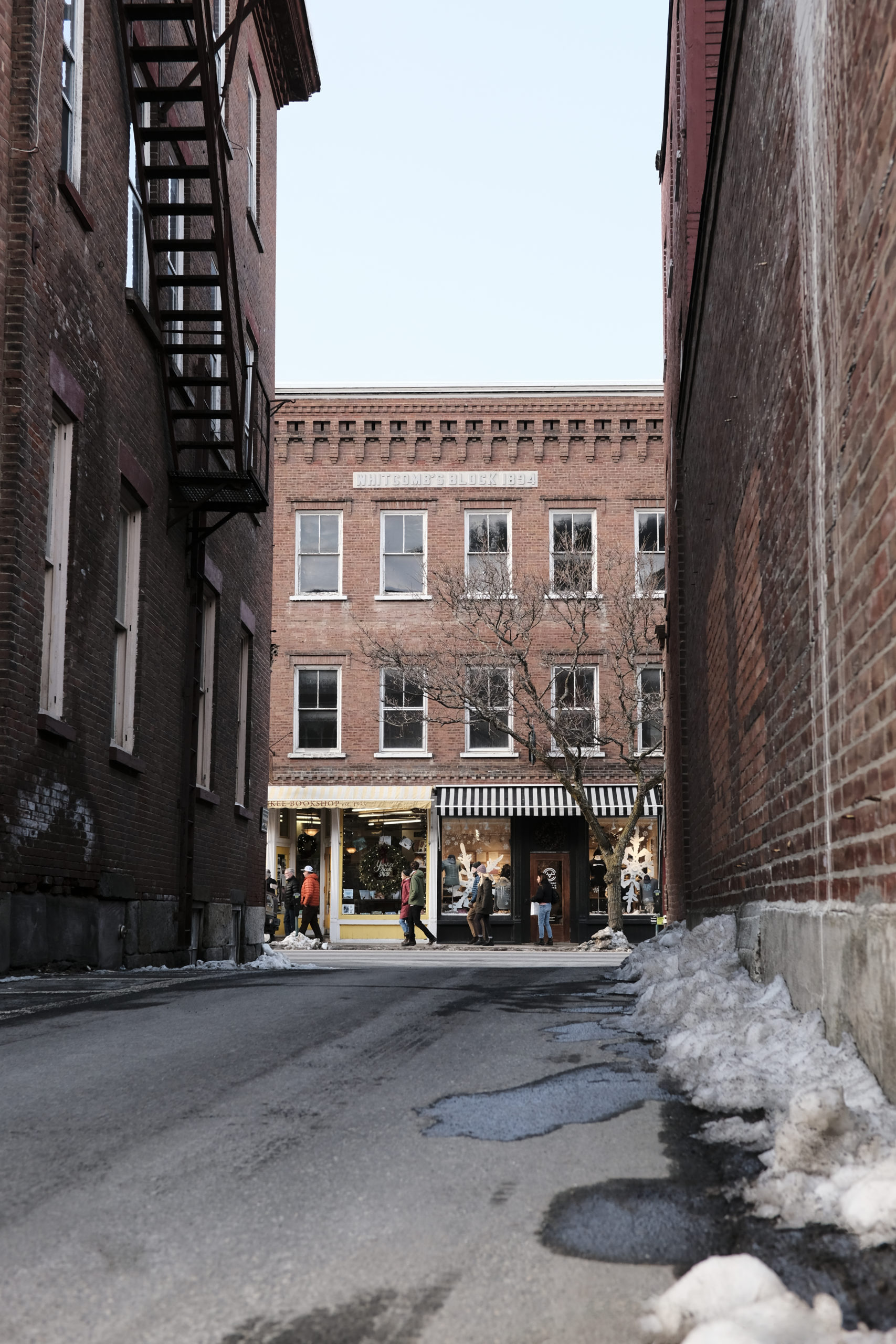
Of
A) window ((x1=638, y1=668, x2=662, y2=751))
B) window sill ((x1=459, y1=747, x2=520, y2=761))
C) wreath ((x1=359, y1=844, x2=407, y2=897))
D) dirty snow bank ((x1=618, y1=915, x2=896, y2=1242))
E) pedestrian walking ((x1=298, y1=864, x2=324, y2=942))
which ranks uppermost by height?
window ((x1=638, y1=668, x2=662, y2=751))

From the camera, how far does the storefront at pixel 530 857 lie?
32.6m

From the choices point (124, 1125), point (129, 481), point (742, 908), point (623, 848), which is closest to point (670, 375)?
point (129, 481)

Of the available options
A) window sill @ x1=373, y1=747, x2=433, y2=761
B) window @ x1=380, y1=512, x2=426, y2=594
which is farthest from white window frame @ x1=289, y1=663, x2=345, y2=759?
window @ x1=380, y1=512, x2=426, y2=594

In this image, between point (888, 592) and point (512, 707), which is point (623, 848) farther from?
point (888, 592)

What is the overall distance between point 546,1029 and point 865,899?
3216mm

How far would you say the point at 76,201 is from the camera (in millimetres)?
11438

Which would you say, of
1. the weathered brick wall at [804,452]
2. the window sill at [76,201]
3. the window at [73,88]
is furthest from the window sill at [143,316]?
the weathered brick wall at [804,452]

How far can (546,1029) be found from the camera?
7.12m

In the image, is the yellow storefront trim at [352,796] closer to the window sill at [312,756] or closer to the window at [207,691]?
the window sill at [312,756]

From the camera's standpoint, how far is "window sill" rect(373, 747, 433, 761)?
110ft

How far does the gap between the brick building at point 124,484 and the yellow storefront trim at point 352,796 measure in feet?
44.7

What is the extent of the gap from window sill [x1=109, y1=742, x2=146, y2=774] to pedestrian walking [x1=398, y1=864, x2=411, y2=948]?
17.4 m

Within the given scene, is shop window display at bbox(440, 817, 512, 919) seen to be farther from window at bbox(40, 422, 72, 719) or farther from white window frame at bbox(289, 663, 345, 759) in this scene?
window at bbox(40, 422, 72, 719)

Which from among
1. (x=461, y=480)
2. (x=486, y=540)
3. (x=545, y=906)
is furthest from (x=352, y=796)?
(x=461, y=480)
